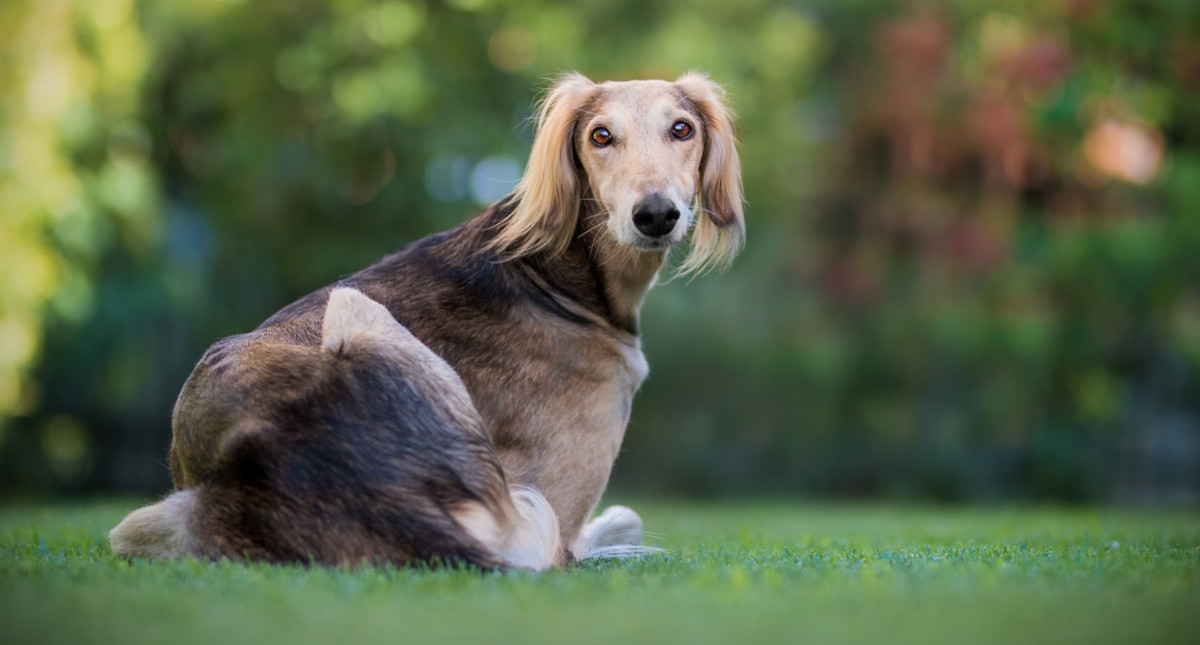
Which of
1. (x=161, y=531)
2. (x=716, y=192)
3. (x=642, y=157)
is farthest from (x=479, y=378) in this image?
(x=716, y=192)

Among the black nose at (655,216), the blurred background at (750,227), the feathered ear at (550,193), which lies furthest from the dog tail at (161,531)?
the blurred background at (750,227)

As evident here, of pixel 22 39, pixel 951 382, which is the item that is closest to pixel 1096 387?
pixel 951 382

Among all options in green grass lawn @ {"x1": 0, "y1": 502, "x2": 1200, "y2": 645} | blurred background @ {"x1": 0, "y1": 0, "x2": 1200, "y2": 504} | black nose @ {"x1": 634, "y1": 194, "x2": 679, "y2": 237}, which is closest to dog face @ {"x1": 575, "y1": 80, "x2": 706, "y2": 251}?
black nose @ {"x1": 634, "y1": 194, "x2": 679, "y2": 237}

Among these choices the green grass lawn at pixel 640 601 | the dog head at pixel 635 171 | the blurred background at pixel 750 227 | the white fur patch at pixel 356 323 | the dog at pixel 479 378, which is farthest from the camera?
the blurred background at pixel 750 227

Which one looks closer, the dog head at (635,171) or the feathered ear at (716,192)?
the dog head at (635,171)

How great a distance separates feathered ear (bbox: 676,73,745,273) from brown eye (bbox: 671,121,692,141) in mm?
325

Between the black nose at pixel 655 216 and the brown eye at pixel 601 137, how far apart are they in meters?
0.55

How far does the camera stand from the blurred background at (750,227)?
611 inches

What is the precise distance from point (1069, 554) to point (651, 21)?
13362 mm

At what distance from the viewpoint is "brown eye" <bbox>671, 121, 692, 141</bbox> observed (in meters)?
5.52

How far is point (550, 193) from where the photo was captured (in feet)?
18.3

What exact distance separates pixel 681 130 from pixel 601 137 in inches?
14.4

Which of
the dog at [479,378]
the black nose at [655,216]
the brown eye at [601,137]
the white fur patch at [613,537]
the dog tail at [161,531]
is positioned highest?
the brown eye at [601,137]

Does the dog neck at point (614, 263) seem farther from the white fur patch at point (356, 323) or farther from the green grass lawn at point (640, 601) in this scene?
the green grass lawn at point (640, 601)
